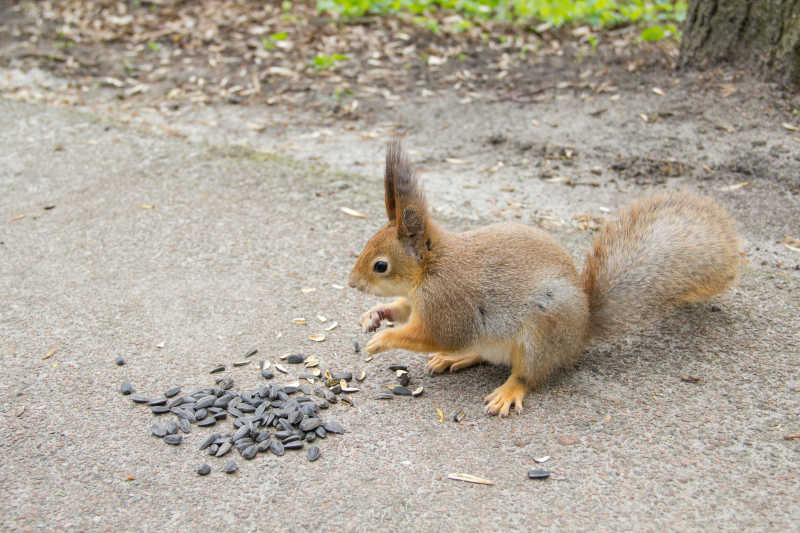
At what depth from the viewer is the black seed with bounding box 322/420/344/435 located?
2363 mm

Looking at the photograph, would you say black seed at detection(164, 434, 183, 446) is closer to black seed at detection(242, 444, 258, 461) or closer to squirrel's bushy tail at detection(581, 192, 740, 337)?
black seed at detection(242, 444, 258, 461)

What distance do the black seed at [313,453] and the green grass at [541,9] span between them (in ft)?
16.9

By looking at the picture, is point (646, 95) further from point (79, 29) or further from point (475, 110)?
point (79, 29)

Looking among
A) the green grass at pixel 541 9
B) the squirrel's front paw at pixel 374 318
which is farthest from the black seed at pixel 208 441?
the green grass at pixel 541 9

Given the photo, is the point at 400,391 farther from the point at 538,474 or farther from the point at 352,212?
the point at 352,212

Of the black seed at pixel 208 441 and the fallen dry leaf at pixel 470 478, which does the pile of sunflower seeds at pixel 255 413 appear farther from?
the fallen dry leaf at pixel 470 478

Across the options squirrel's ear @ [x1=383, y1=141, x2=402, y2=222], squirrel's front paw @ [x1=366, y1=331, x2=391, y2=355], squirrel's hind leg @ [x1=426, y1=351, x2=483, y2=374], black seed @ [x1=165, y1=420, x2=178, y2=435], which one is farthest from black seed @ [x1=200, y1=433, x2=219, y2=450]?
squirrel's ear @ [x1=383, y1=141, x2=402, y2=222]

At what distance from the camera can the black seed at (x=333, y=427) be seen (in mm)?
2363

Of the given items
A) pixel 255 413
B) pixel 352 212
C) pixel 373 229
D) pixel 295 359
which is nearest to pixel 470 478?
pixel 255 413

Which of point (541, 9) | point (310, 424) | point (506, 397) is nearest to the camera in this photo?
point (310, 424)

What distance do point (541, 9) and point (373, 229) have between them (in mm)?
3792

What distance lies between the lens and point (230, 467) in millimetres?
2191

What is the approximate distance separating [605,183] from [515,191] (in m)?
0.52

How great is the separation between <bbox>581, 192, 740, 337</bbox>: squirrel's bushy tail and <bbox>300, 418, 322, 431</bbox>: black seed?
1014 mm
